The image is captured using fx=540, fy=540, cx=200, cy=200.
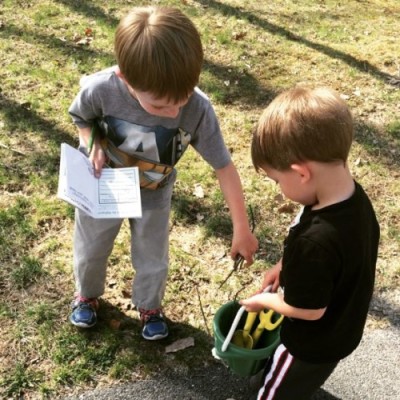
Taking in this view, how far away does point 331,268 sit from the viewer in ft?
5.26

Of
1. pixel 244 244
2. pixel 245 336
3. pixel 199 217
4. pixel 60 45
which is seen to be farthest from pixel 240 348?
pixel 60 45

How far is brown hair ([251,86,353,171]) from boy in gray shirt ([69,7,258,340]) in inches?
14.5

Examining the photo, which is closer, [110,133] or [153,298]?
[110,133]

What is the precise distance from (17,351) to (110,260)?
0.75 meters

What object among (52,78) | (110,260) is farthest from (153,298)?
(52,78)

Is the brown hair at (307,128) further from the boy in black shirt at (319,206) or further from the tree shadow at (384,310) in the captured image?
the tree shadow at (384,310)

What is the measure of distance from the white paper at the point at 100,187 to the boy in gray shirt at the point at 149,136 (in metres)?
0.05

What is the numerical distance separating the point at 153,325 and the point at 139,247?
474mm

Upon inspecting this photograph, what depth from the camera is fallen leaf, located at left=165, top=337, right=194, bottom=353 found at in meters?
2.67

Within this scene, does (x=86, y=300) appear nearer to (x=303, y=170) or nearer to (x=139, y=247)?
(x=139, y=247)

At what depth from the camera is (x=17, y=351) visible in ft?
8.45

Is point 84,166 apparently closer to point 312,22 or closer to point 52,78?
point 52,78

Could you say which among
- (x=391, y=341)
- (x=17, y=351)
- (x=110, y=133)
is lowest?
(x=17, y=351)

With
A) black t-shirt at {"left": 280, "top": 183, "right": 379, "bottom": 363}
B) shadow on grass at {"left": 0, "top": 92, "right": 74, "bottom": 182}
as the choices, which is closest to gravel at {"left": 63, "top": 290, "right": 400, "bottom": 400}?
black t-shirt at {"left": 280, "top": 183, "right": 379, "bottom": 363}
